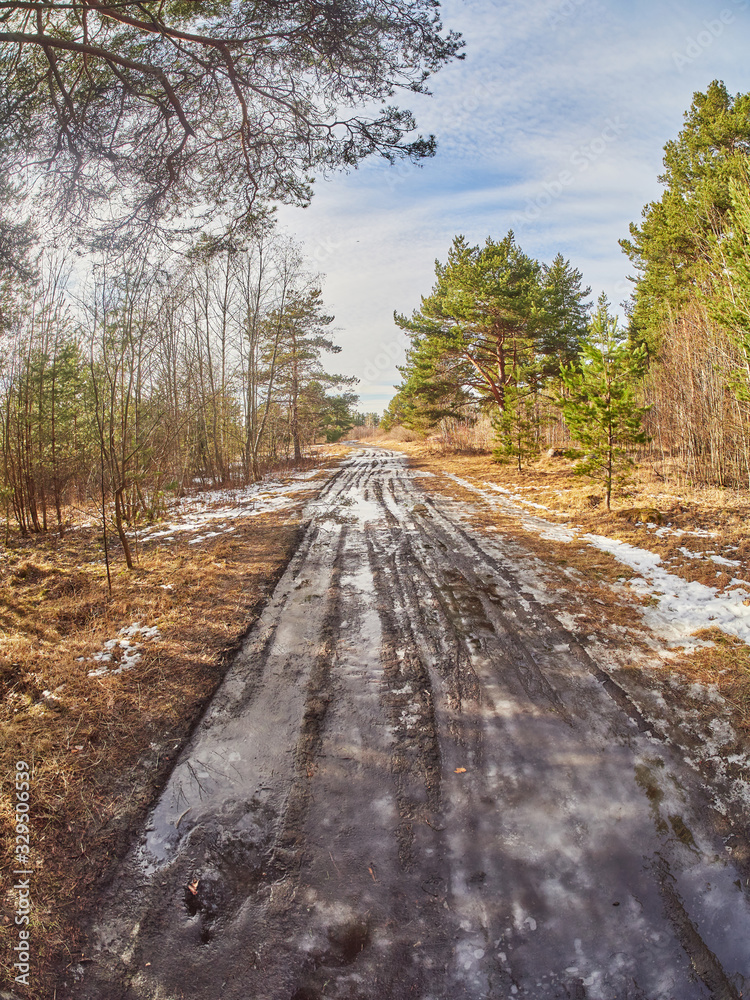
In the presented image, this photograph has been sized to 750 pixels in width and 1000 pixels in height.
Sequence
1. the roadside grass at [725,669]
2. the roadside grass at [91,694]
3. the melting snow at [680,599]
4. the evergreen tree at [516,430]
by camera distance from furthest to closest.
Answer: the evergreen tree at [516,430] < the melting snow at [680,599] < the roadside grass at [725,669] < the roadside grass at [91,694]

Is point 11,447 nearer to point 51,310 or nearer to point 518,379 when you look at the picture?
point 51,310

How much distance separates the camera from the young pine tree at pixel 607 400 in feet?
28.1

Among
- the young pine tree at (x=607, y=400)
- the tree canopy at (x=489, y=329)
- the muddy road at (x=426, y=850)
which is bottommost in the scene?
the muddy road at (x=426, y=850)

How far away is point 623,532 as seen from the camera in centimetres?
771

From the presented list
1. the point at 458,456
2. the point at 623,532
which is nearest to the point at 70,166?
the point at 623,532

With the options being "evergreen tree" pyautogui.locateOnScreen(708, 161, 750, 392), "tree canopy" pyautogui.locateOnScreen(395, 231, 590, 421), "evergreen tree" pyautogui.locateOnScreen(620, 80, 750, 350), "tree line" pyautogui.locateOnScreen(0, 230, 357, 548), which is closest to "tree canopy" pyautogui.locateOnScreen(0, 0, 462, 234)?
"tree line" pyautogui.locateOnScreen(0, 230, 357, 548)

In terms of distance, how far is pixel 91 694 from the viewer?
142 inches

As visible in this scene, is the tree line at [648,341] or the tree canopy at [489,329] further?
the tree canopy at [489,329]

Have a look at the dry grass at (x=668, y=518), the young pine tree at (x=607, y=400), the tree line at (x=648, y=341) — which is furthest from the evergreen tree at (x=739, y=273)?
the dry grass at (x=668, y=518)

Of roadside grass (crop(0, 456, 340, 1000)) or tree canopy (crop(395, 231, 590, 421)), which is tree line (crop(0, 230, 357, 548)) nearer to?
roadside grass (crop(0, 456, 340, 1000))

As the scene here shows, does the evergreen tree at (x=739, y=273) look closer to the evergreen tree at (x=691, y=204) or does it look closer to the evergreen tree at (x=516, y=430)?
the evergreen tree at (x=691, y=204)

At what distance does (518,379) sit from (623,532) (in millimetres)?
13636

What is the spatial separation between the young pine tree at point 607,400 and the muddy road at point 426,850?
621cm

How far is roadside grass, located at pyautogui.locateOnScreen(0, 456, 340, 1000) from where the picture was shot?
2199mm
